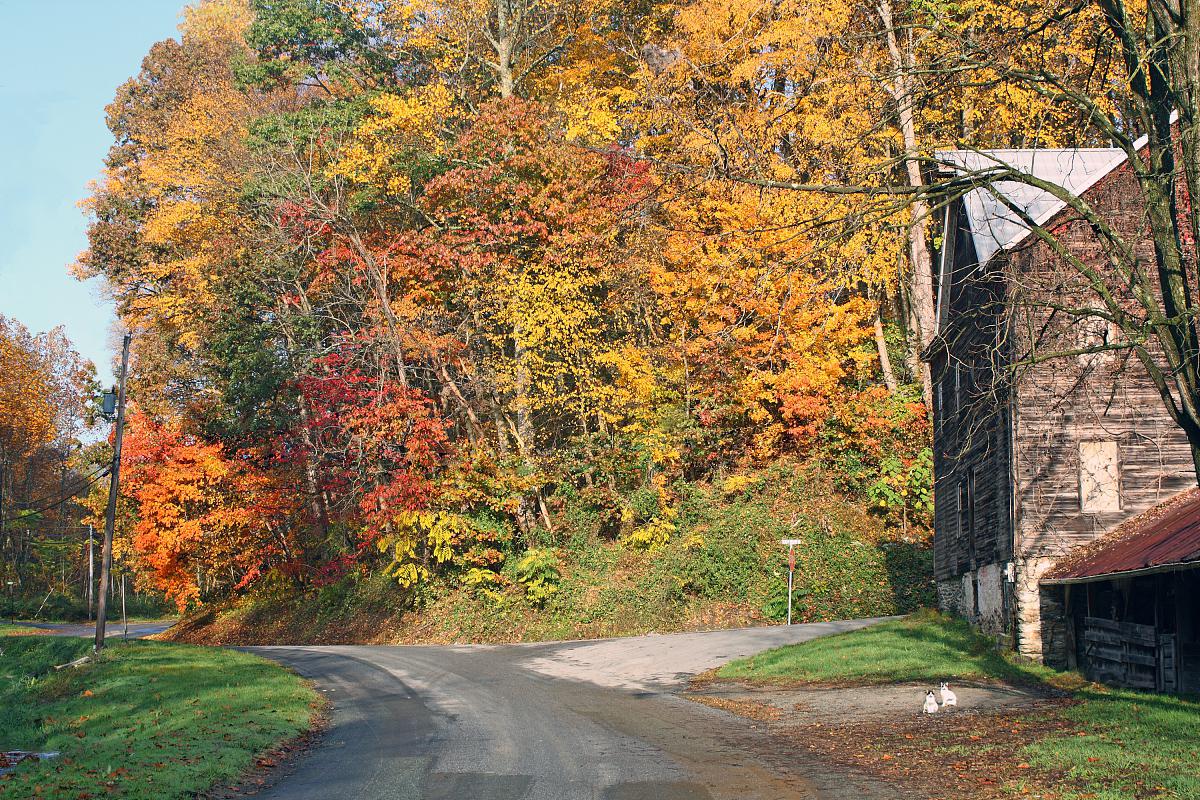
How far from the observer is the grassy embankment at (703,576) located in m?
32.7

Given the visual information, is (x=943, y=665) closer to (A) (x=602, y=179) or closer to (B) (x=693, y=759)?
(B) (x=693, y=759)

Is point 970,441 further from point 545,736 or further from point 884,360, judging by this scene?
point 884,360

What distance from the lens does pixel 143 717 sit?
1772 centimetres

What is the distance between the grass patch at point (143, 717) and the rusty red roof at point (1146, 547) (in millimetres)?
13637

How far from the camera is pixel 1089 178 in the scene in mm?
22578

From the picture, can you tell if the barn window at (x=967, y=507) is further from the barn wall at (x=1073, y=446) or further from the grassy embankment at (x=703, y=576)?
the grassy embankment at (x=703, y=576)

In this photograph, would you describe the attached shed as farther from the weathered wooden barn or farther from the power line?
the power line

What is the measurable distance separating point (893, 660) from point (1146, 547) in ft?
19.9

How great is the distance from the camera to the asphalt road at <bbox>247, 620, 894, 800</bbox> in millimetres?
12191

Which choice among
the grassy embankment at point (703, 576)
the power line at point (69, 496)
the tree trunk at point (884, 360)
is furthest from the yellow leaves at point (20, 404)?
the tree trunk at point (884, 360)

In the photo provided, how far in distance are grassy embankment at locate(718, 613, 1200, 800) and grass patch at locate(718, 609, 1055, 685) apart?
0.02 meters

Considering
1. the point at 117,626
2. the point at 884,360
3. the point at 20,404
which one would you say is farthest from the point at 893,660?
the point at 20,404

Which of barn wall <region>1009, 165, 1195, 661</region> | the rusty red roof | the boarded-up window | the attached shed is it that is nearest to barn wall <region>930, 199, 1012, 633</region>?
barn wall <region>1009, 165, 1195, 661</region>

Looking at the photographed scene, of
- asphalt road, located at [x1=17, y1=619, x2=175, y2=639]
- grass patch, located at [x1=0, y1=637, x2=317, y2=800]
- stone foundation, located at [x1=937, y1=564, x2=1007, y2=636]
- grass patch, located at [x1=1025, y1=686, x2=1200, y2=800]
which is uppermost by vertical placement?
stone foundation, located at [x1=937, y1=564, x2=1007, y2=636]
